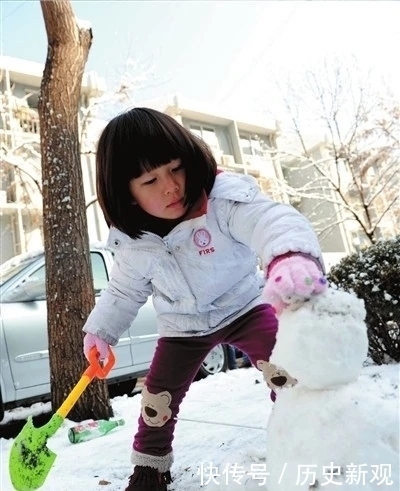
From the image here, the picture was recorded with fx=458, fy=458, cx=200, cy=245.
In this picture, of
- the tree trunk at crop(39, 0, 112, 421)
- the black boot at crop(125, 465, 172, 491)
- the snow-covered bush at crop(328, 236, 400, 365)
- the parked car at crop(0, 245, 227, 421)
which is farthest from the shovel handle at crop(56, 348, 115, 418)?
the parked car at crop(0, 245, 227, 421)

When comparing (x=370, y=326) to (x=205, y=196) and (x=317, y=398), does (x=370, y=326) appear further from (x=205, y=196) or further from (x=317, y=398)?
(x=317, y=398)

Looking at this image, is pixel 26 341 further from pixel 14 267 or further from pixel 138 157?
pixel 138 157

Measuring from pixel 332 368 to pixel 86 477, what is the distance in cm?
154

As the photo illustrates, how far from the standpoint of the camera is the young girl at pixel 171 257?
1.63 metres

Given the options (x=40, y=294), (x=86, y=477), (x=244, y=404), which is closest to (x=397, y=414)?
(x=86, y=477)

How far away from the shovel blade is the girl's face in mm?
802

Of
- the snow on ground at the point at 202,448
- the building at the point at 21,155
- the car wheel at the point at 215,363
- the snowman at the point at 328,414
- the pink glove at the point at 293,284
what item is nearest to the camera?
the snowman at the point at 328,414

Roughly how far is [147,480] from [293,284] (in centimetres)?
111

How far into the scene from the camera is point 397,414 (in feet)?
2.85

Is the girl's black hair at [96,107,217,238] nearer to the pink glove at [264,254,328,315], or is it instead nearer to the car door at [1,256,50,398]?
the pink glove at [264,254,328,315]

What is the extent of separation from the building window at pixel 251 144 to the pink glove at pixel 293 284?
20.4 metres

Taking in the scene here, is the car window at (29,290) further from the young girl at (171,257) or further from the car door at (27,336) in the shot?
the young girl at (171,257)

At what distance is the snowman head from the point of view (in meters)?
0.91

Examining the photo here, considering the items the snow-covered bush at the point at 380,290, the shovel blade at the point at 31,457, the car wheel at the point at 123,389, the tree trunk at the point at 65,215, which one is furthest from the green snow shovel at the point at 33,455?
the car wheel at the point at 123,389
